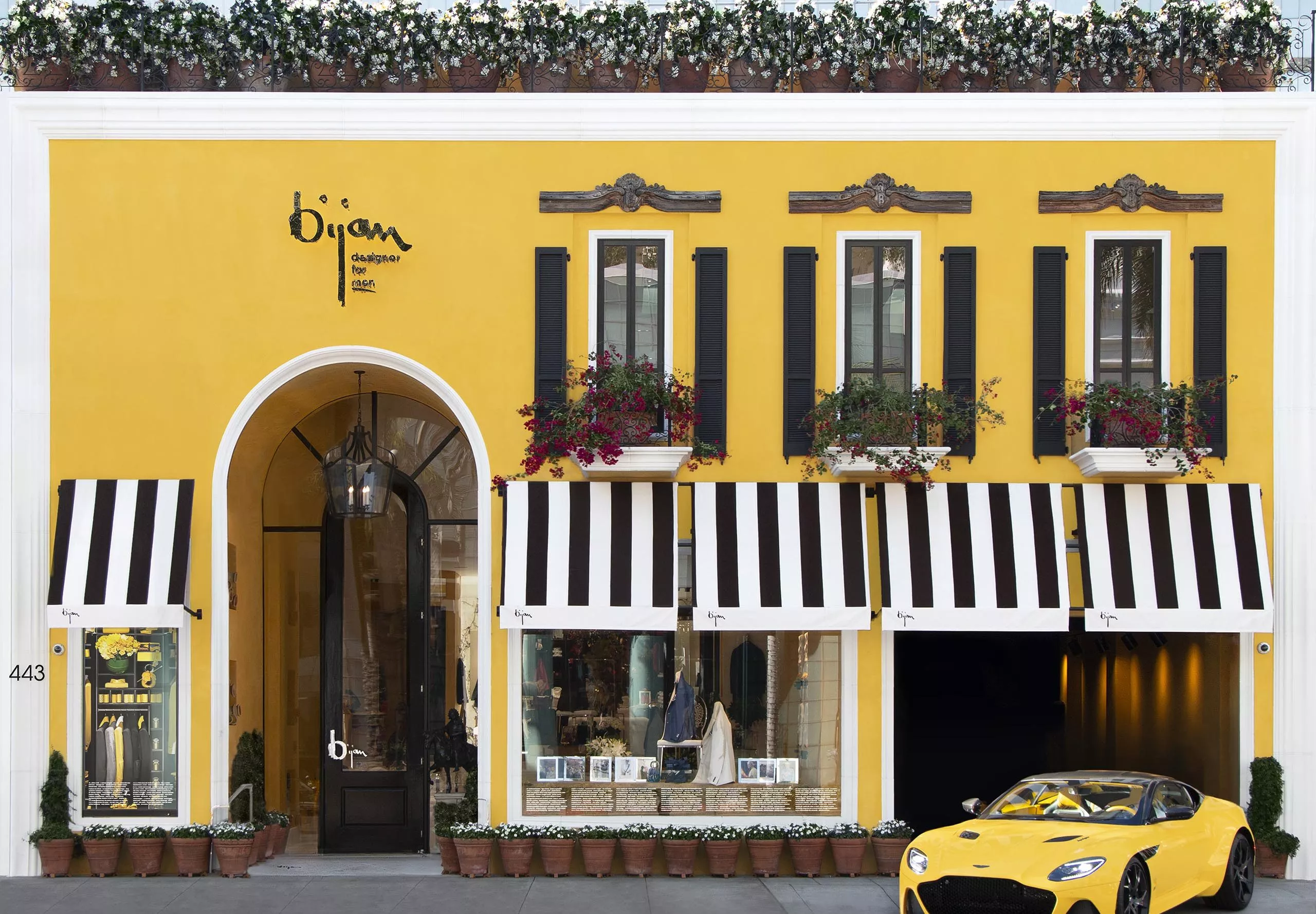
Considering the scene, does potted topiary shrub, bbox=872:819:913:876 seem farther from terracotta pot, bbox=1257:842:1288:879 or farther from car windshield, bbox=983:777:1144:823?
terracotta pot, bbox=1257:842:1288:879

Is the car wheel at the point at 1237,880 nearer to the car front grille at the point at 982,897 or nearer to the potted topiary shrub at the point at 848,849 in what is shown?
the car front grille at the point at 982,897

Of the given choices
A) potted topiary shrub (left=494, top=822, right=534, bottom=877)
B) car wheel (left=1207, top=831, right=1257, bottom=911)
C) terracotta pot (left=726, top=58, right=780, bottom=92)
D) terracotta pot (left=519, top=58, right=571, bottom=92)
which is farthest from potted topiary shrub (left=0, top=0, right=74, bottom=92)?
car wheel (left=1207, top=831, right=1257, bottom=911)

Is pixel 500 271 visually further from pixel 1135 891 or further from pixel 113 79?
pixel 1135 891

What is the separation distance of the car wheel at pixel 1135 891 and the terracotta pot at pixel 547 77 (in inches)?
370

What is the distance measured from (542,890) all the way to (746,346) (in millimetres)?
5825

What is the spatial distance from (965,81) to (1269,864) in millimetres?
8674

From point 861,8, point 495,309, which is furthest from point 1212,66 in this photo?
point 495,309

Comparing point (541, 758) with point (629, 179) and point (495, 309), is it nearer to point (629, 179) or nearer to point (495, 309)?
point (495, 309)

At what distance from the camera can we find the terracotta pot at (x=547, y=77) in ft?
46.6

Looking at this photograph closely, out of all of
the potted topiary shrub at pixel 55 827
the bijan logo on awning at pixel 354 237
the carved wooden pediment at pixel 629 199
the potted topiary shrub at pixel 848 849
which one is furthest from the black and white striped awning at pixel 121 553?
the potted topiary shrub at pixel 848 849

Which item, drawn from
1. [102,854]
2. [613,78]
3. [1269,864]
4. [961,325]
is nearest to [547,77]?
[613,78]

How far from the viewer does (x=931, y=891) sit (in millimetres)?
10828

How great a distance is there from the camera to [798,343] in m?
14.0

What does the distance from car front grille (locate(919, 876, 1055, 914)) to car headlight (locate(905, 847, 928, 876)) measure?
123mm
